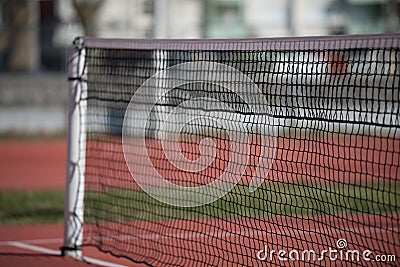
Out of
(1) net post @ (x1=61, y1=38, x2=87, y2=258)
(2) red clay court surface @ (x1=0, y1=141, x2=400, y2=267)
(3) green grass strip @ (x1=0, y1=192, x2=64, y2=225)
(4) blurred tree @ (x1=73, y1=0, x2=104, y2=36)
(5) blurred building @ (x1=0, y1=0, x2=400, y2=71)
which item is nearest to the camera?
(2) red clay court surface @ (x1=0, y1=141, x2=400, y2=267)

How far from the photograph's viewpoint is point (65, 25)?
84.4 ft

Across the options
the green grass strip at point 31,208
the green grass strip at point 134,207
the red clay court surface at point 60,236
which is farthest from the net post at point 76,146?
the green grass strip at point 31,208

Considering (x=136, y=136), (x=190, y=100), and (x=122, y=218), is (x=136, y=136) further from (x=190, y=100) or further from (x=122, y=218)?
(x=190, y=100)

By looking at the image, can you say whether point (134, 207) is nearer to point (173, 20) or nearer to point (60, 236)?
point (60, 236)

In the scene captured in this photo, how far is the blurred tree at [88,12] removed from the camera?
26239 mm

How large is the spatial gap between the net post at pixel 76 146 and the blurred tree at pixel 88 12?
718 inches

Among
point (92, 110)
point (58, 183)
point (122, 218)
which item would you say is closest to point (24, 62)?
point (58, 183)

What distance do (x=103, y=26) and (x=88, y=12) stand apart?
3.62ft

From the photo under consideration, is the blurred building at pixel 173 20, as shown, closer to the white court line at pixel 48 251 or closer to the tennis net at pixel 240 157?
the tennis net at pixel 240 157

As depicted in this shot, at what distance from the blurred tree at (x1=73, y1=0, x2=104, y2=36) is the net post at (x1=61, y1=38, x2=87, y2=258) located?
1824 centimetres

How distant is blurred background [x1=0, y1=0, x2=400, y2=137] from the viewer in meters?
24.1

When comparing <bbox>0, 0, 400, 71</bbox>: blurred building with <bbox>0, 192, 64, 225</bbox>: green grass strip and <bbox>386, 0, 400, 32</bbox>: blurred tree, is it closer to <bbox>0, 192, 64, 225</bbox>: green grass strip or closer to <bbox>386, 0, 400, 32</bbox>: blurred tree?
<bbox>386, 0, 400, 32</bbox>: blurred tree

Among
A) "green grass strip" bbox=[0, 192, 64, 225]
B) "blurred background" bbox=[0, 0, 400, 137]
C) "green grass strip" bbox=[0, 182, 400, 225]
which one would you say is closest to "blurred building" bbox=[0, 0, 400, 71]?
"blurred background" bbox=[0, 0, 400, 137]

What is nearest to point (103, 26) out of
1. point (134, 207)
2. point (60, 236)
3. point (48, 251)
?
point (134, 207)
